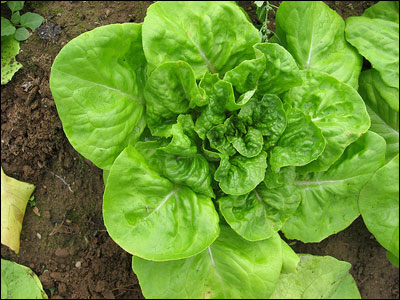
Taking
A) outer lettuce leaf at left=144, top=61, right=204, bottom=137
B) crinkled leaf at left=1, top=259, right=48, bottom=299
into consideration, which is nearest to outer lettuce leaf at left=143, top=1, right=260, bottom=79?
outer lettuce leaf at left=144, top=61, right=204, bottom=137

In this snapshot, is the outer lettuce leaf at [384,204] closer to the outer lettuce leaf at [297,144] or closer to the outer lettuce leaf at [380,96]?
the outer lettuce leaf at [380,96]

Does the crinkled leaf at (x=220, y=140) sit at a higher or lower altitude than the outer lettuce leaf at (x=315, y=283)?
higher

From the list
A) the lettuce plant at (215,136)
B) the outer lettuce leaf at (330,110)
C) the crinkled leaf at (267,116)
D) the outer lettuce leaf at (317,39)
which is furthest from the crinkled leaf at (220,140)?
the outer lettuce leaf at (317,39)

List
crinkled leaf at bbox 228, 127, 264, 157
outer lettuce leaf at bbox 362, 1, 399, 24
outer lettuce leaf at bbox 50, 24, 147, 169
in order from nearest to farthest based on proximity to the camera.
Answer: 1. outer lettuce leaf at bbox 50, 24, 147, 169
2. crinkled leaf at bbox 228, 127, 264, 157
3. outer lettuce leaf at bbox 362, 1, 399, 24

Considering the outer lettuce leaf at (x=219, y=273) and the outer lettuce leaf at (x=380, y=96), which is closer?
the outer lettuce leaf at (x=219, y=273)

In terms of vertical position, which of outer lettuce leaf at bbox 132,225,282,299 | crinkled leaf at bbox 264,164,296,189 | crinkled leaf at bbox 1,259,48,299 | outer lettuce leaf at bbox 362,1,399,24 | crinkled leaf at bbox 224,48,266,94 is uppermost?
outer lettuce leaf at bbox 362,1,399,24

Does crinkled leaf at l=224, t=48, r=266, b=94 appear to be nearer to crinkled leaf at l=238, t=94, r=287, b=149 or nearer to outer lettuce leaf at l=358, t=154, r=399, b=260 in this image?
crinkled leaf at l=238, t=94, r=287, b=149

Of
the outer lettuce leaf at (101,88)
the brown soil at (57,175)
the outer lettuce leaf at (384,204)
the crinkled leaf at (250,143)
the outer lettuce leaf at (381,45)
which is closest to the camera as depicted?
the outer lettuce leaf at (101,88)
